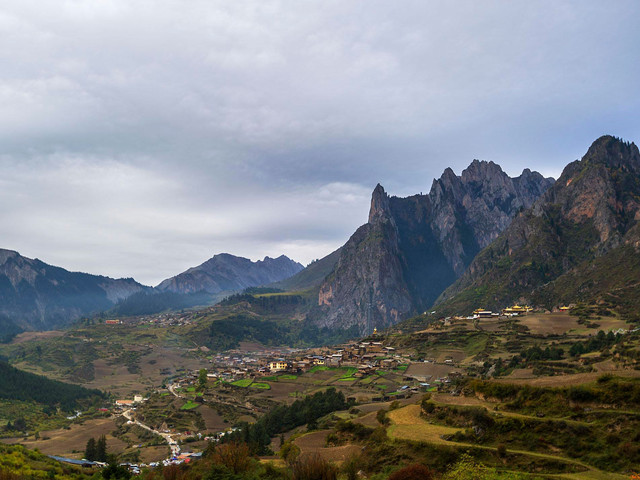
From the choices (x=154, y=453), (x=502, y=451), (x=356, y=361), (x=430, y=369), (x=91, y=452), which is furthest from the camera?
(x=356, y=361)

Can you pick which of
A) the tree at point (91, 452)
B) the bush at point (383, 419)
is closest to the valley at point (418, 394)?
the bush at point (383, 419)

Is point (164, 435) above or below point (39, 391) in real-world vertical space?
above

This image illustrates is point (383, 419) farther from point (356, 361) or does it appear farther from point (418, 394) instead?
point (356, 361)

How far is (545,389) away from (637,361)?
93.7 feet

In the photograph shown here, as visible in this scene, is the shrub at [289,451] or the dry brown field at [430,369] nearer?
the shrub at [289,451]

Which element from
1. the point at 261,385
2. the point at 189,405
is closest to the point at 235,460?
the point at 189,405

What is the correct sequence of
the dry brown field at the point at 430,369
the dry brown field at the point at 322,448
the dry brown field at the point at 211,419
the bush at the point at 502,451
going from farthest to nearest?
the dry brown field at the point at 430,369 → the dry brown field at the point at 211,419 → the dry brown field at the point at 322,448 → the bush at the point at 502,451

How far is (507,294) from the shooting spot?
192 metres

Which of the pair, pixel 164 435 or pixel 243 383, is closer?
pixel 164 435

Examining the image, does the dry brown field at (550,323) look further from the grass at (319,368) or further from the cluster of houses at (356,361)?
the grass at (319,368)

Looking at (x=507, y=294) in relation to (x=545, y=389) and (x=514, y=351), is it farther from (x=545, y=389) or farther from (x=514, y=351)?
(x=545, y=389)

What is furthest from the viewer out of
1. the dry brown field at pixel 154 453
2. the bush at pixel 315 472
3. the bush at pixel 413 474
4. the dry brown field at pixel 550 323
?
the dry brown field at pixel 550 323

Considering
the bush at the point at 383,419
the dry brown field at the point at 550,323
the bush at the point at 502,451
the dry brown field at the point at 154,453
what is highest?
the dry brown field at the point at 550,323

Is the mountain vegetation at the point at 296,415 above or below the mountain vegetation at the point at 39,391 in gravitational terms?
above
